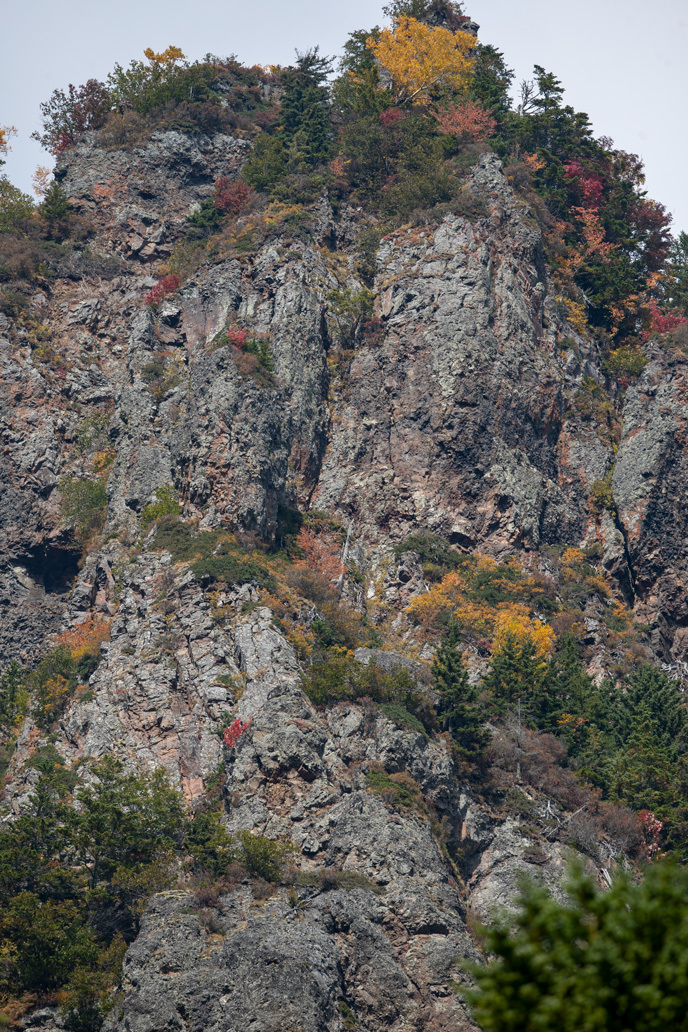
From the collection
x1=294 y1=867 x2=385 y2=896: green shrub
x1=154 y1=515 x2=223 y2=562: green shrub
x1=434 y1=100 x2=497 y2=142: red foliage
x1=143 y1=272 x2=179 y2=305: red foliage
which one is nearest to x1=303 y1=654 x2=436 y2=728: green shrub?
x1=294 y1=867 x2=385 y2=896: green shrub

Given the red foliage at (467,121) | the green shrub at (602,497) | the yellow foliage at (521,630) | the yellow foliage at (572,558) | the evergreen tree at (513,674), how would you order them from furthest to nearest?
the red foliage at (467,121) < the green shrub at (602,497) < the yellow foliage at (572,558) < the yellow foliage at (521,630) < the evergreen tree at (513,674)

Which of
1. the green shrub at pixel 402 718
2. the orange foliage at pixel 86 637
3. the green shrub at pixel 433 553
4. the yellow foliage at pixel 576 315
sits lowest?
the orange foliage at pixel 86 637

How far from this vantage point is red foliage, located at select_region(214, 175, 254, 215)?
71.8 meters

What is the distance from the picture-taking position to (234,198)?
71938 millimetres

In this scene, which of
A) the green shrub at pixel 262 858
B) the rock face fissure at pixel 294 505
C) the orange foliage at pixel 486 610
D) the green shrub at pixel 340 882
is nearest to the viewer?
the rock face fissure at pixel 294 505

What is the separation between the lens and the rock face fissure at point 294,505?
3438cm

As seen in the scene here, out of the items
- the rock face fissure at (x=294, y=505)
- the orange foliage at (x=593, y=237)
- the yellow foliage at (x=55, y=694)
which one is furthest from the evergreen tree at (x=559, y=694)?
the orange foliage at (x=593, y=237)

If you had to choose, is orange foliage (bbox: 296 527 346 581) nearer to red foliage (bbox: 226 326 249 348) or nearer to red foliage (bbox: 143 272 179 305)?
red foliage (bbox: 226 326 249 348)

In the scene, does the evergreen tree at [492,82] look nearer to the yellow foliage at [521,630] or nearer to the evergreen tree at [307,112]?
the evergreen tree at [307,112]

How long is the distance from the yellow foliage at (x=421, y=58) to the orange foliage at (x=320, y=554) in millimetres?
43261

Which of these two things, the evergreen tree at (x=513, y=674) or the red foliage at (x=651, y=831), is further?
the evergreen tree at (x=513, y=674)

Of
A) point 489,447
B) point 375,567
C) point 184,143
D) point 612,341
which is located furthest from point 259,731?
point 184,143

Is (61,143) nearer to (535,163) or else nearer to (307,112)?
(307,112)

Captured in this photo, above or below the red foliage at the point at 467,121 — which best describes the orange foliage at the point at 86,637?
below
